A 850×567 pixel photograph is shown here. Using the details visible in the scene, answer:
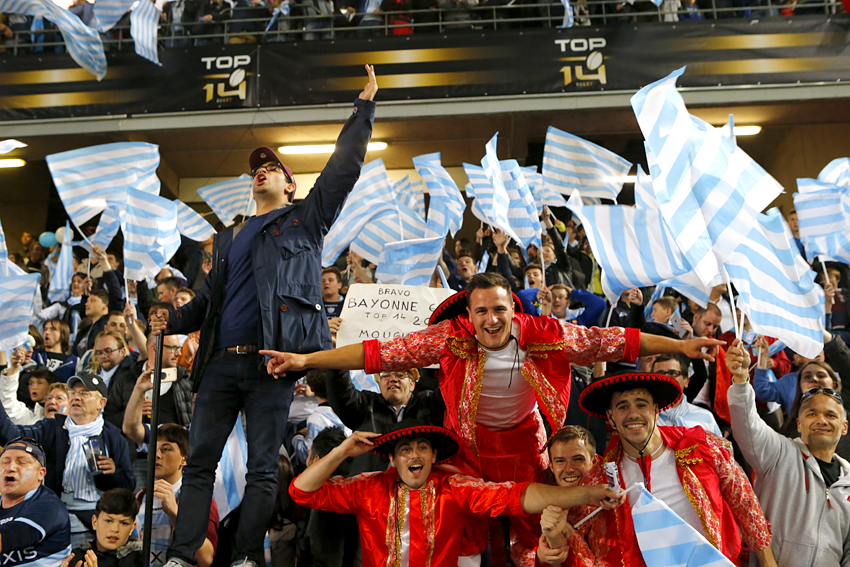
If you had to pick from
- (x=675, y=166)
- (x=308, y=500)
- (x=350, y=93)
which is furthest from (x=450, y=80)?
(x=308, y=500)

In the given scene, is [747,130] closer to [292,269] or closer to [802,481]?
[802,481]

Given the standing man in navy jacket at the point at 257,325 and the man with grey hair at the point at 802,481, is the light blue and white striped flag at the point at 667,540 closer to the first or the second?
the man with grey hair at the point at 802,481

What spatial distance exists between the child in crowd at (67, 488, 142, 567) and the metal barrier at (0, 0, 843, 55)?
25.9 ft

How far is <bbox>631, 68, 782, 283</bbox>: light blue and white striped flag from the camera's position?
3691 mm

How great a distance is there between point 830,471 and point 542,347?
164 cm

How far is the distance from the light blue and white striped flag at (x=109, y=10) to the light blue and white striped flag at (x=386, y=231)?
5.13m

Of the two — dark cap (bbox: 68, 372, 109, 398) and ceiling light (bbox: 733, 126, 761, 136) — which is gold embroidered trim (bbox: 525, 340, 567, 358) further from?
ceiling light (bbox: 733, 126, 761, 136)

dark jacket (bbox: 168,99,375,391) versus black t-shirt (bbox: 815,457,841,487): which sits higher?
dark jacket (bbox: 168,99,375,391)

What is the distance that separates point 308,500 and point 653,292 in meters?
4.11

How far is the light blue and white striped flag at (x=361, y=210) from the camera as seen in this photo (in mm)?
6281

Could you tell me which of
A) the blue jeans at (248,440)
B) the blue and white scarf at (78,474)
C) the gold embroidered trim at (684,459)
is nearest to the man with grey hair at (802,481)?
the gold embroidered trim at (684,459)

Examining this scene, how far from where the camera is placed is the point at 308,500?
347cm

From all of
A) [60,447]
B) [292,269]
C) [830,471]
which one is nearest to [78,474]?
[60,447]

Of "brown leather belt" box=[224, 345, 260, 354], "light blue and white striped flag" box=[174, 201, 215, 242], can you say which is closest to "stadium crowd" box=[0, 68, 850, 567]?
"brown leather belt" box=[224, 345, 260, 354]
